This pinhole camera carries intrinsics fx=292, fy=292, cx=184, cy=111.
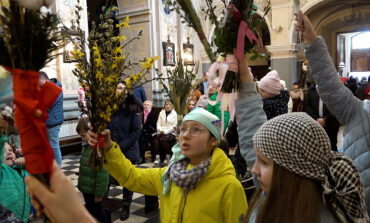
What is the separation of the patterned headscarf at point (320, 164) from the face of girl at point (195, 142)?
76 cm

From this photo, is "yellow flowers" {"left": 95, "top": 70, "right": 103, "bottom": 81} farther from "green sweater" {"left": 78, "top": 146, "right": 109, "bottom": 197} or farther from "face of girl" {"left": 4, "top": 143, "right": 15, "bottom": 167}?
"green sweater" {"left": 78, "top": 146, "right": 109, "bottom": 197}

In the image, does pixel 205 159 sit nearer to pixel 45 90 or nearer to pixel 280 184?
pixel 280 184

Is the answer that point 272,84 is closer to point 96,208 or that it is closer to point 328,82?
point 328,82

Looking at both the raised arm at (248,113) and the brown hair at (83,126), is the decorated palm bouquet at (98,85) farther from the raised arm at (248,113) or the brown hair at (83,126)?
the brown hair at (83,126)

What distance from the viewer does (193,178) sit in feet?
5.09

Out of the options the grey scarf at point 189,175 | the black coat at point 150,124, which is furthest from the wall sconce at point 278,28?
the grey scarf at point 189,175

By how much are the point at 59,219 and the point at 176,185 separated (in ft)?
3.37

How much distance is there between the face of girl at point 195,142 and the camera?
1.69 m

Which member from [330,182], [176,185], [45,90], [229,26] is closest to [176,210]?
[176,185]

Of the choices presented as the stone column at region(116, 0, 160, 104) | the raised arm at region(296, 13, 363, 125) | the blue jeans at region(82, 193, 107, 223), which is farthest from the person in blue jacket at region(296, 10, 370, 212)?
the stone column at region(116, 0, 160, 104)

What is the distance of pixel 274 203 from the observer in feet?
3.13

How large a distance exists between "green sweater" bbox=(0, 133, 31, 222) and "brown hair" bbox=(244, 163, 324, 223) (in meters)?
1.43

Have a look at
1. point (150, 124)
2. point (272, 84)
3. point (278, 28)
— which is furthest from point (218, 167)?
point (278, 28)

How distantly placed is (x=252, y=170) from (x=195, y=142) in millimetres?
626
